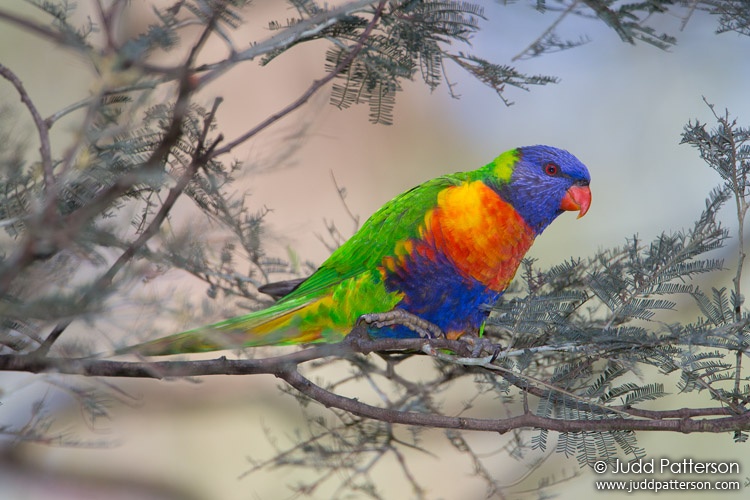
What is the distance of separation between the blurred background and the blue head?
0.58 m

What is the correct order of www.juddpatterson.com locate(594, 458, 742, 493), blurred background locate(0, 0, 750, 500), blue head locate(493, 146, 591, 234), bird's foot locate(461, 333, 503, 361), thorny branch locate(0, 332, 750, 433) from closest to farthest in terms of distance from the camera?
thorny branch locate(0, 332, 750, 433)
bird's foot locate(461, 333, 503, 361)
www.juddpatterson.com locate(594, 458, 742, 493)
blue head locate(493, 146, 591, 234)
blurred background locate(0, 0, 750, 500)

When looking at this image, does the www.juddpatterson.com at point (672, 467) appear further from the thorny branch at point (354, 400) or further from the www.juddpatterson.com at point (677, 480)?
the thorny branch at point (354, 400)

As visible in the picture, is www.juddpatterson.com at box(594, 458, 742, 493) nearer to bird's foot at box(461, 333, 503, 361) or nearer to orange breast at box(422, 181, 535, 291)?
bird's foot at box(461, 333, 503, 361)

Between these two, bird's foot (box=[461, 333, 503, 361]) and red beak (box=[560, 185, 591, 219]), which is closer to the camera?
bird's foot (box=[461, 333, 503, 361])

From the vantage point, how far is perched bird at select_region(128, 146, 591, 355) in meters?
2.18

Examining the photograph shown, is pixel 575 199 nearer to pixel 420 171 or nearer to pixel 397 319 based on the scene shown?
pixel 397 319

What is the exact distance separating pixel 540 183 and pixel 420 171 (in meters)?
2.49

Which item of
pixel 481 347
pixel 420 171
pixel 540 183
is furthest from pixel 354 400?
pixel 420 171

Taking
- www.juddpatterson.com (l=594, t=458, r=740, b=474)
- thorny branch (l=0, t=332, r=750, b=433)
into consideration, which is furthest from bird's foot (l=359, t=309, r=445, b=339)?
www.juddpatterson.com (l=594, t=458, r=740, b=474)

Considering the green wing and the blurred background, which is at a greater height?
the blurred background

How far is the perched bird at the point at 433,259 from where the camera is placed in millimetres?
2180

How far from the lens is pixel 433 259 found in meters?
2.23

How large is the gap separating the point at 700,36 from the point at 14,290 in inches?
177

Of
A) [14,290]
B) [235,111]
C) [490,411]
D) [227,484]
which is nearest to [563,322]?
[14,290]
